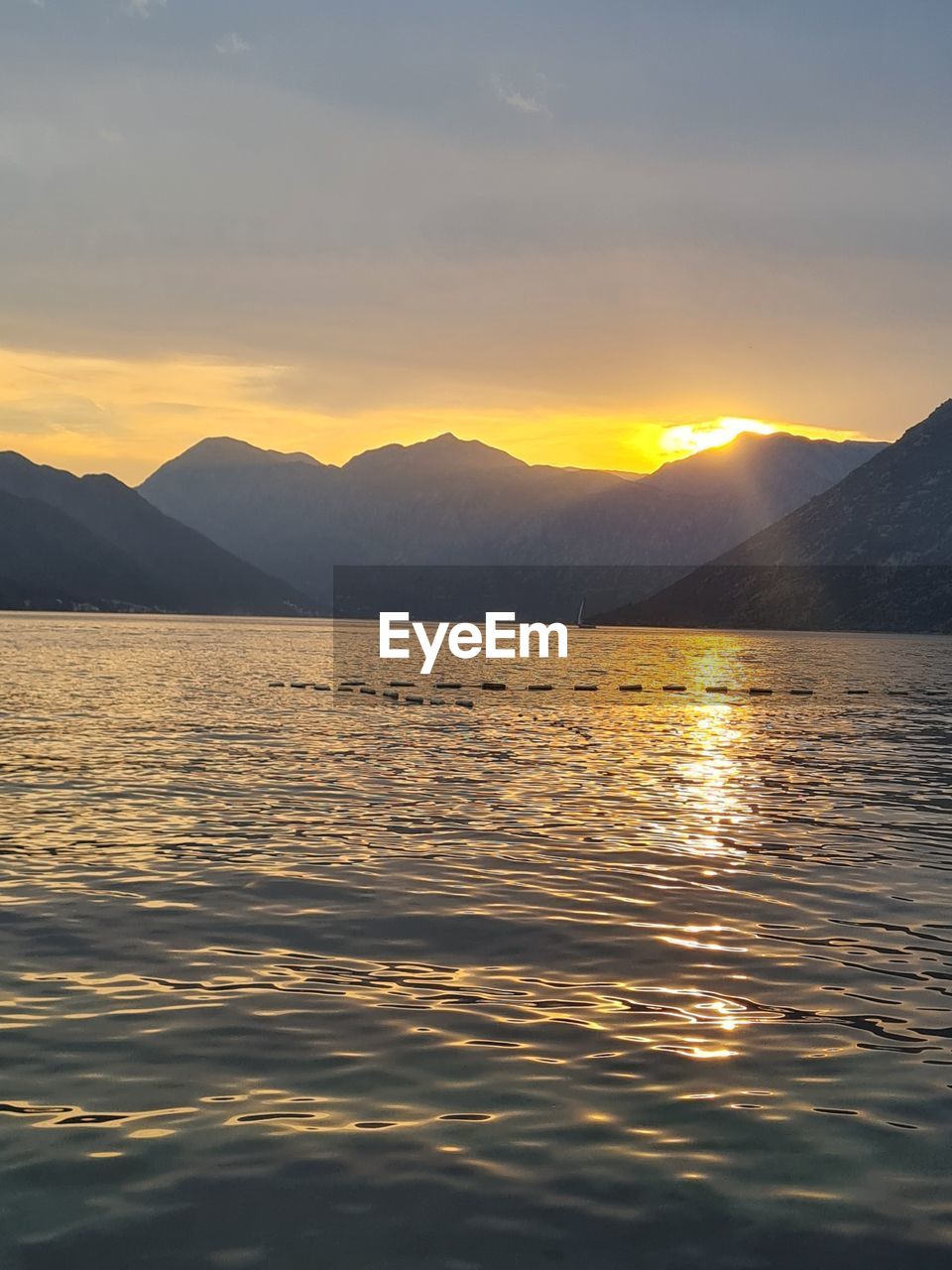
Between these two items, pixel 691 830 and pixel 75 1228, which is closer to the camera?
pixel 75 1228

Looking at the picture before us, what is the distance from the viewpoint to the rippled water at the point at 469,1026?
10.9 m

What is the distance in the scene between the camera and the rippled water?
35.8 ft

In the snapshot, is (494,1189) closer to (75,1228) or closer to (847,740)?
(75,1228)

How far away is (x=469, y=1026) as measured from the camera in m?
16.0

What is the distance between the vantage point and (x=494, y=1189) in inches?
449

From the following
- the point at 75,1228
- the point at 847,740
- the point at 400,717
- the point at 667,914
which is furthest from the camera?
the point at 400,717

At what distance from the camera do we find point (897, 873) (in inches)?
1058

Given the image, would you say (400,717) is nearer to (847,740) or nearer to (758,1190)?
(847,740)

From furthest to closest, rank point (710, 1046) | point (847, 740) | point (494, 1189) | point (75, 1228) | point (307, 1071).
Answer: point (847, 740), point (710, 1046), point (307, 1071), point (494, 1189), point (75, 1228)

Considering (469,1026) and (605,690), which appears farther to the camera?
(605,690)

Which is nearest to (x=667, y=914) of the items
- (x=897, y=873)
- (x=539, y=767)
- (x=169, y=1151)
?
(x=897, y=873)

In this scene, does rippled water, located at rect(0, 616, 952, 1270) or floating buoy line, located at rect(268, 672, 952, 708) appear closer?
rippled water, located at rect(0, 616, 952, 1270)

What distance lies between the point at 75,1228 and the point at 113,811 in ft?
75.3

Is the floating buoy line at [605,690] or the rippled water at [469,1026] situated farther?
the floating buoy line at [605,690]
